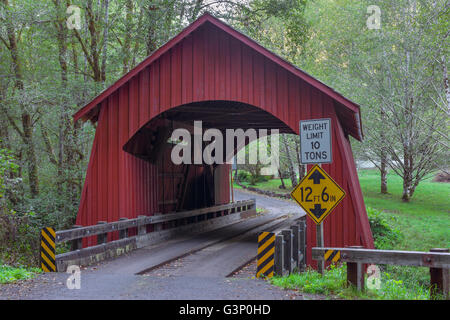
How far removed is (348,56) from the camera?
22234 millimetres

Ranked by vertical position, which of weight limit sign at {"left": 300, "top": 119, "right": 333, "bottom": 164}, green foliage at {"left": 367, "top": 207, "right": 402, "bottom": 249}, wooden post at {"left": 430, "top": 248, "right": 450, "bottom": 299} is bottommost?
green foliage at {"left": 367, "top": 207, "right": 402, "bottom": 249}

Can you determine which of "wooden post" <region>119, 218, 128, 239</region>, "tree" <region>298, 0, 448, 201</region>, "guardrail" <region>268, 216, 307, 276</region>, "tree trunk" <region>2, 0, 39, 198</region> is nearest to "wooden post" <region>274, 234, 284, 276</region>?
"guardrail" <region>268, 216, 307, 276</region>

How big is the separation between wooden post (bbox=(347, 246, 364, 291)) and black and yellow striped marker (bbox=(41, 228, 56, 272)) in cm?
503

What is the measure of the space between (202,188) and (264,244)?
9.57m

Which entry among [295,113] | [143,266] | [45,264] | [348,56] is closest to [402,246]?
[295,113]

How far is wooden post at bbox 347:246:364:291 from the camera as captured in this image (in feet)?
17.3

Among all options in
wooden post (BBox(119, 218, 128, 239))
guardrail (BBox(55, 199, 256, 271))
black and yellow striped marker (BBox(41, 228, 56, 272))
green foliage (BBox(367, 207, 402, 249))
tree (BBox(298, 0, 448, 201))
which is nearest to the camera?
black and yellow striped marker (BBox(41, 228, 56, 272))

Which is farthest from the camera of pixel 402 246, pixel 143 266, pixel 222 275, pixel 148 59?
pixel 402 246

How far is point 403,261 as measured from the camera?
16.5 feet

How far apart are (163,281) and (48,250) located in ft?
7.70

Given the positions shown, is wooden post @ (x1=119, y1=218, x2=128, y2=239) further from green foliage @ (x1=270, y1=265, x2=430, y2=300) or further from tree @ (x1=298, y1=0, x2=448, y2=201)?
tree @ (x1=298, y1=0, x2=448, y2=201)

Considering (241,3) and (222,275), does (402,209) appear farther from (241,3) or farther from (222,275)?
(222,275)

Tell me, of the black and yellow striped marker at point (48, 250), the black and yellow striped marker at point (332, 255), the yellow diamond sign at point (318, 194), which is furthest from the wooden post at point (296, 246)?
the black and yellow striped marker at point (48, 250)

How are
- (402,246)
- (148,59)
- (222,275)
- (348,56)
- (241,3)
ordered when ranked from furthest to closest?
(348,56) → (241,3) → (402,246) → (148,59) → (222,275)
